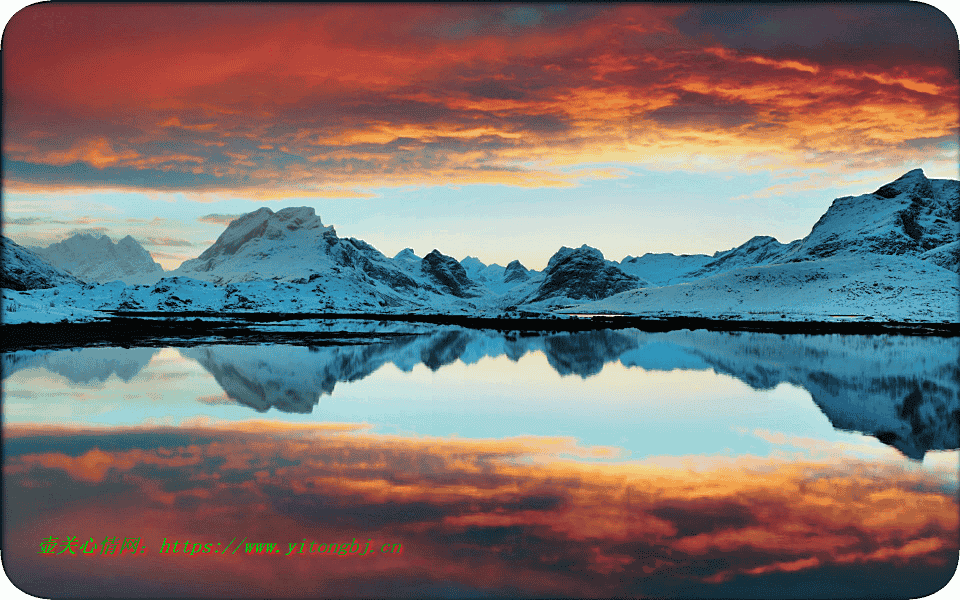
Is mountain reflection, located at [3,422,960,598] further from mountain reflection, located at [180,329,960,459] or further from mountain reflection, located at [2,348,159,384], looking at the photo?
mountain reflection, located at [2,348,159,384]

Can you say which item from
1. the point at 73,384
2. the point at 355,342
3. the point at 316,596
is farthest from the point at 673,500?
the point at 355,342

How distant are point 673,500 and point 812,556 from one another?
3.52 m

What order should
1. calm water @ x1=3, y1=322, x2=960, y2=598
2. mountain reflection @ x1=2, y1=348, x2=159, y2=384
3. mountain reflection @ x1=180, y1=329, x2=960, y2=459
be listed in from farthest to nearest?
1. mountain reflection @ x1=2, y1=348, x2=159, y2=384
2. mountain reflection @ x1=180, y1=329, x2=960, y2=459
3. calm water @ x1=3, y1=322, x2=960, y2=598

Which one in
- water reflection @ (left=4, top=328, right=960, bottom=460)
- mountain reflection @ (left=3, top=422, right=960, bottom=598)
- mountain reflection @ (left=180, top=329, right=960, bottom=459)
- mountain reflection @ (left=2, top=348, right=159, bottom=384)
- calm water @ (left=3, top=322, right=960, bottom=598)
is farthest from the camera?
mountain reflection @ (left=2, top=348, right=159, bottom=384)

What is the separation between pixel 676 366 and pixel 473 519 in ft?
112

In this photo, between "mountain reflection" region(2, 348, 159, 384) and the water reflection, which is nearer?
the water reflection

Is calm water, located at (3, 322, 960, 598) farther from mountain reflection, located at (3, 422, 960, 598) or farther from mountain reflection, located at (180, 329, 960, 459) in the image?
mountain reflection, located at (180, 329, 960, 459)

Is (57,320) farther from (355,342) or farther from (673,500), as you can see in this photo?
(673,500)

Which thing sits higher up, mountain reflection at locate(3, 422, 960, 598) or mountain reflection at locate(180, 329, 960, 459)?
mountain reflection at locate(3, 422, 960, 598)

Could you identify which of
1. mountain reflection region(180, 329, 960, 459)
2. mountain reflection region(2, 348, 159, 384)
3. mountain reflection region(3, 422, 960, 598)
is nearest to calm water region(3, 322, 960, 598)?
mountain reflection region(3, 422, 960, 598)

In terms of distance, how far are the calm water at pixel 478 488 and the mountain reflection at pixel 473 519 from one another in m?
0.06

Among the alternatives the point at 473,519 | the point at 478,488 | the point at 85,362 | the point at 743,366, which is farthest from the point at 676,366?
the point at 85,362

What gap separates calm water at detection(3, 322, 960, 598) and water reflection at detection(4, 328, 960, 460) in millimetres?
366

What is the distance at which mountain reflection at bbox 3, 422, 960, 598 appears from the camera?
11102 millimetres
